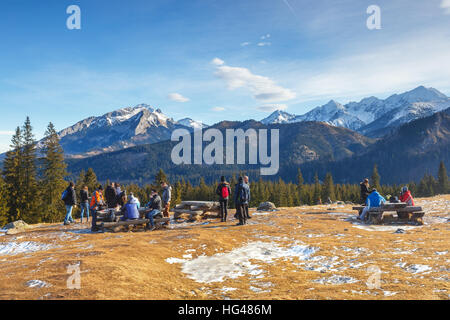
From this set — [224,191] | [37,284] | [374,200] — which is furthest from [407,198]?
[37,284]

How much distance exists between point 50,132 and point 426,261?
2398 inches

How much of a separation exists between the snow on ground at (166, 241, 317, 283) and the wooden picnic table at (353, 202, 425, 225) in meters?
8.27

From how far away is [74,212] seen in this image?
205 ft

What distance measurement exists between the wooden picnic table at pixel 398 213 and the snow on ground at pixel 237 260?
827 centimetres

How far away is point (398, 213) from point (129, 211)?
54.6 feet

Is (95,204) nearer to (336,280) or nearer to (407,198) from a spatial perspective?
(336,280)

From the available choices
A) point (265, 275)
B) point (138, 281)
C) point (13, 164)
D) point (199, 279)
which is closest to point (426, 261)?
point (265, 275)

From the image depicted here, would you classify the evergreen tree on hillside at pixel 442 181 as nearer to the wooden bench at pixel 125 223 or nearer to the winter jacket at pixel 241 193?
the winter jacket at pixel 241 193

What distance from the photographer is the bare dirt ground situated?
7.27m

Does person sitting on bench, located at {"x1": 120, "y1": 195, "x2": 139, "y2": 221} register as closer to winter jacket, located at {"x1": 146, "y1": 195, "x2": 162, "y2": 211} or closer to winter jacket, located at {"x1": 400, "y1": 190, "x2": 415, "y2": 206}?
winter jacket, located at {"x1": 146, "y1": 195, "x2": 162, "y2": 211}

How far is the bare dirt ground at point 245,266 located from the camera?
23.8 ft

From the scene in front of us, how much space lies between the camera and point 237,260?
1095 centimetres

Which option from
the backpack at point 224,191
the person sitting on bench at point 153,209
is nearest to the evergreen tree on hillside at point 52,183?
the person sitting on bench at point 153,209
